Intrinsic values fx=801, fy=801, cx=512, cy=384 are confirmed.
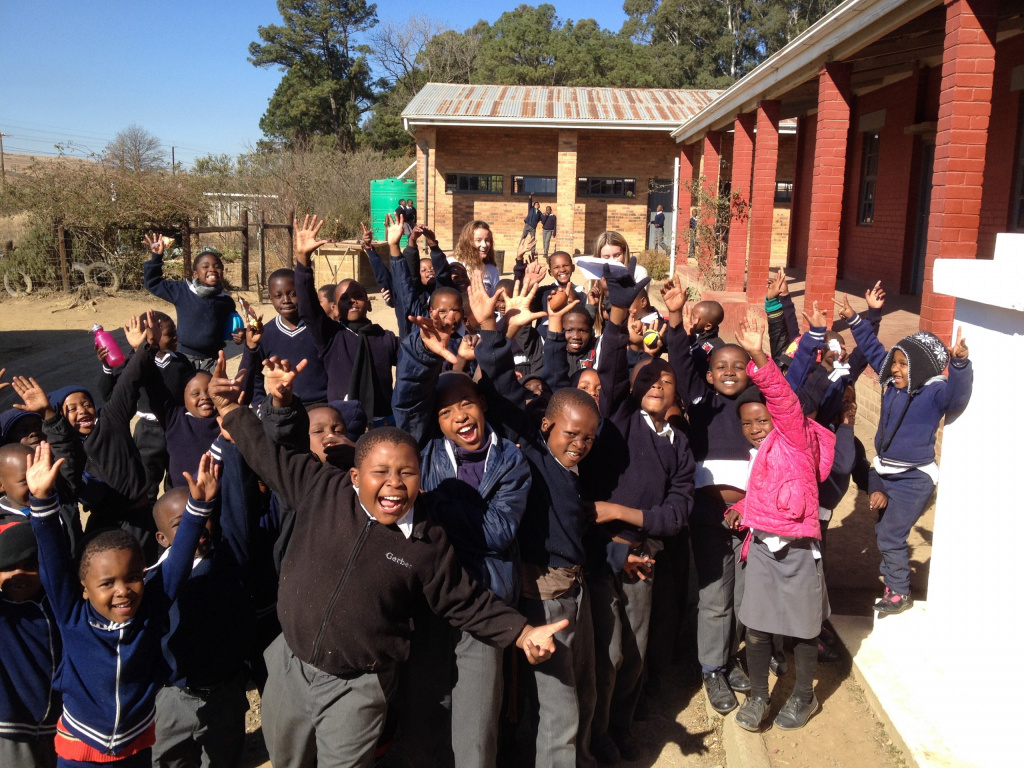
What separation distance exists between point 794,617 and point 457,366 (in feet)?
5.51

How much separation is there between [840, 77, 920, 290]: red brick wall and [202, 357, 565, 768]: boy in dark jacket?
10836 millimetres

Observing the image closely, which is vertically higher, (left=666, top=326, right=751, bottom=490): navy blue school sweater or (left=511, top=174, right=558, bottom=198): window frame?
(left=511, top=174, right=558, bottom=198): window frame

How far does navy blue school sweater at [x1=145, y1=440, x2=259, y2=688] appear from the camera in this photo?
2754 millimetres

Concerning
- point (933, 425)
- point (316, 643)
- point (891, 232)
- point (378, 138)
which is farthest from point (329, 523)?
point (378, 138)

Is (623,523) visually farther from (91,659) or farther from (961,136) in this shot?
(961,136)

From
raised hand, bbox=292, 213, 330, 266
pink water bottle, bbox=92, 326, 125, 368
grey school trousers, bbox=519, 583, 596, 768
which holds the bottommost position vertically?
grey school trousers, bbox=519, 583, 596, 768

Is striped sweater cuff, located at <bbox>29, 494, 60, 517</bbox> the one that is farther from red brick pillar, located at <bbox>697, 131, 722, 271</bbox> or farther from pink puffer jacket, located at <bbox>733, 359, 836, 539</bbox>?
red brick pillar, located at <bbox>697, 131, 722, 271</bbox>

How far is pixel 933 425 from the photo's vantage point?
382 centimetres

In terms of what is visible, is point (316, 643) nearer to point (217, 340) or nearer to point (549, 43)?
point (217, 340)

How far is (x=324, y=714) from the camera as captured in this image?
2453 millimetres

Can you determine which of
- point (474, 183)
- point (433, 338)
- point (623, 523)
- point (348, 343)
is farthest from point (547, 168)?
point (433, 338)

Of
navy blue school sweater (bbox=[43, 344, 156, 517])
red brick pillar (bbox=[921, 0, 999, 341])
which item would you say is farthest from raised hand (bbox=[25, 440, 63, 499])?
red brick pillar (bbox=[921, 0, 999, 341])

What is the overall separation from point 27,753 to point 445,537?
1.64 m

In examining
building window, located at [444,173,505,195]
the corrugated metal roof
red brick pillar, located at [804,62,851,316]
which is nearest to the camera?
red brick pillar, located at [804,62,851,316]
